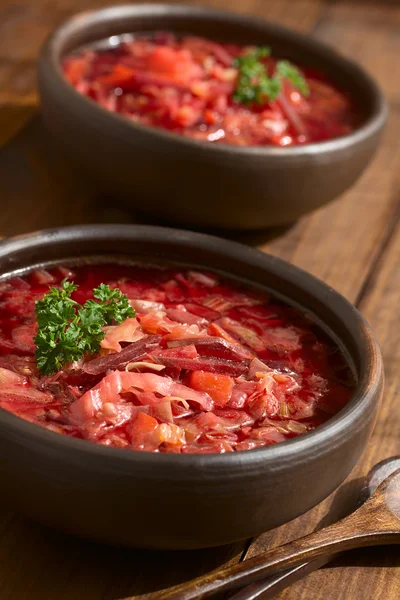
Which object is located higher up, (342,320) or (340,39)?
(342,320)

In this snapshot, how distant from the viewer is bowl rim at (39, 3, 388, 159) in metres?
3.02

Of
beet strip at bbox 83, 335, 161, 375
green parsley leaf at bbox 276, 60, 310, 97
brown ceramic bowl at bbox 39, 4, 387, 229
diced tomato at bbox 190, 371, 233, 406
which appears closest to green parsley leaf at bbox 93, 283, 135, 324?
beet strip at bbox 83, 335, 161, 375

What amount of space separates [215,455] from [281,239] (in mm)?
1733

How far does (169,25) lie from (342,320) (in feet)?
7.24

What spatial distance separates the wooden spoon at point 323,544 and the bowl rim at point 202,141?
1.20 metres

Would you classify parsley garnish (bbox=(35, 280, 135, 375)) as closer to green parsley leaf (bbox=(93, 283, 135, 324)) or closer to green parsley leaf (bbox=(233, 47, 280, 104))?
green parsley leaf (bbox=(93, 283, 135, 324))

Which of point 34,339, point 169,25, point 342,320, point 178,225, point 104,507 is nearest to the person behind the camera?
point 104,507

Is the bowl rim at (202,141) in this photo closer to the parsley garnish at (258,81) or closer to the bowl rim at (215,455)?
the parsley garnish at (258,81)

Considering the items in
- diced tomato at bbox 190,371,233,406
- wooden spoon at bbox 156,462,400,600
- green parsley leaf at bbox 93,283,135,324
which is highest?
diced tomato at bbox 190,371,233,406

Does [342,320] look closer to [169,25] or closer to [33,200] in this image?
[33,200]

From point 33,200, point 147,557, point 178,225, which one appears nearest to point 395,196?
point 178,225

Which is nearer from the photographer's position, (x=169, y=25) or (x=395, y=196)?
(x=395, y=196)

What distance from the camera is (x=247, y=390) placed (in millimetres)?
2100

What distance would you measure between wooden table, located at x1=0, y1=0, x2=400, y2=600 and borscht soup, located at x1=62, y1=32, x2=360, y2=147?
30 centimetres
